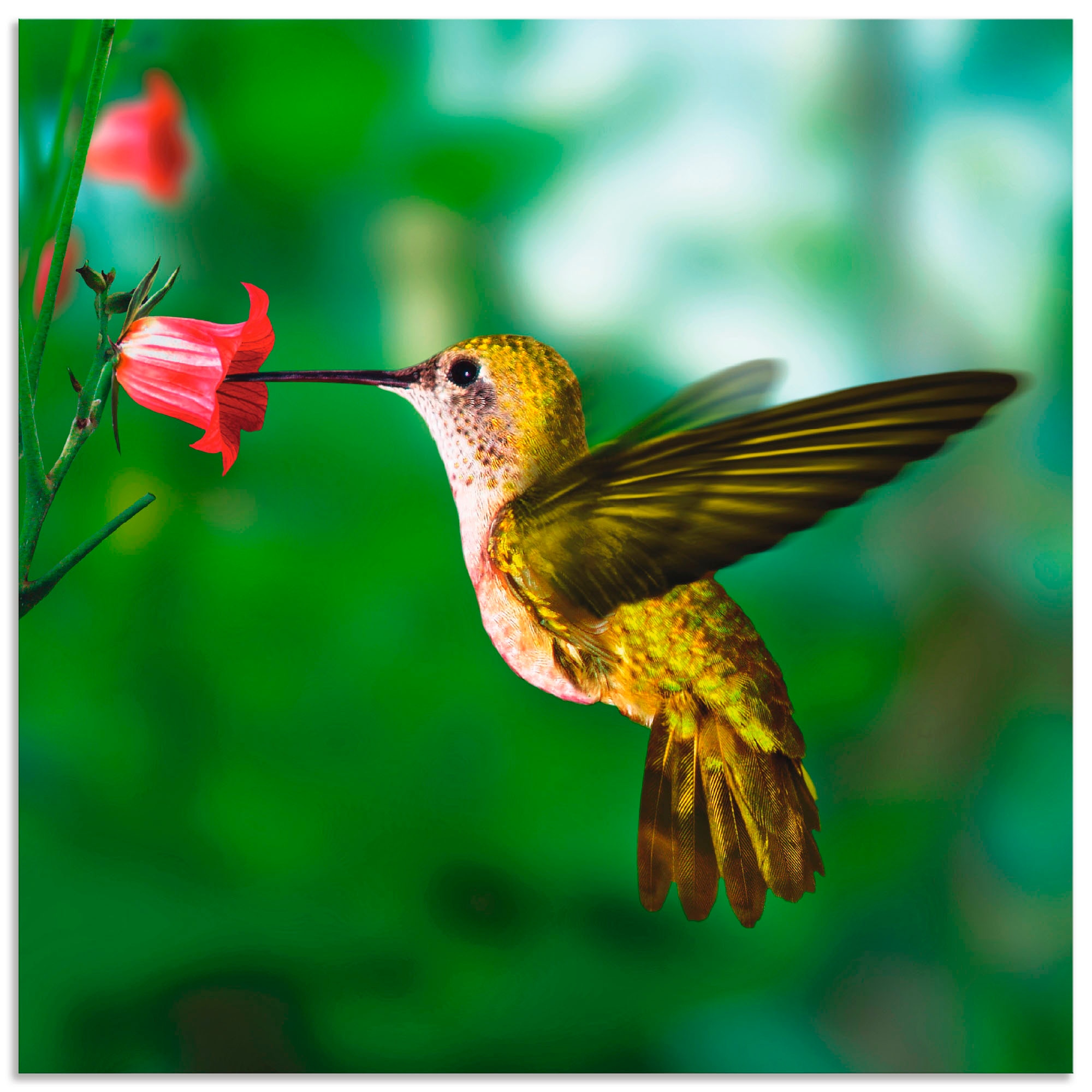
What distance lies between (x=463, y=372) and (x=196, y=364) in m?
0.19

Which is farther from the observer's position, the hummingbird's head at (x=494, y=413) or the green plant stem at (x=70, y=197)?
the hummingbird's head at (x=494, y=413)

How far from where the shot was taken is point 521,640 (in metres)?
0.65

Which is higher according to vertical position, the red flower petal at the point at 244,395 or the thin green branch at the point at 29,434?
the red flower petal at the point at 244,395

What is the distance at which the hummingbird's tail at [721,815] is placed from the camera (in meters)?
0.67

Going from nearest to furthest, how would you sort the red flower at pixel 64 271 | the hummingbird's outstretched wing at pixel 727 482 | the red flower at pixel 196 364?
the hummingbird's outstretched wing at pixel 727 482, the red flower at pixel 196 364, the red flower at pixel 64 271

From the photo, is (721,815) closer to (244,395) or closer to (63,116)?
(244,395)

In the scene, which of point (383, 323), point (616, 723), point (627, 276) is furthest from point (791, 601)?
point (383, 323)

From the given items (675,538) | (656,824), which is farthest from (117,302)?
(656,824)

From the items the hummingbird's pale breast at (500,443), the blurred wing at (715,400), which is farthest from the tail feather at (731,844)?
the blurred wing at (715,400)

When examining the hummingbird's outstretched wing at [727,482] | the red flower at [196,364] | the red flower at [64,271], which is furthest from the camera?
the red flower at [64,271]

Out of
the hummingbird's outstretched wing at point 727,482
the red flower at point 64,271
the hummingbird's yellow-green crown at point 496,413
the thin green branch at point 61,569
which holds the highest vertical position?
the red flower at point 64,271

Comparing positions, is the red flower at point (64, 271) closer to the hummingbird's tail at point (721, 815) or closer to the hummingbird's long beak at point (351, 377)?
the hummingbird's long beak at point (351, 377)

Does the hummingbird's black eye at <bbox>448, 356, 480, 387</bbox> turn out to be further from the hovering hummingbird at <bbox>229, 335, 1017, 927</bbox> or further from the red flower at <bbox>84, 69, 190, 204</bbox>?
the red flower at <bbox>84, 69, 190, 204</bbox>

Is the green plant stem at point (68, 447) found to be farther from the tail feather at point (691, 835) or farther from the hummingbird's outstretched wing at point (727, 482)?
the tail feather at point (691, 835)
